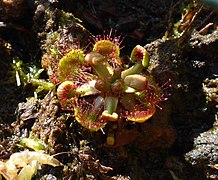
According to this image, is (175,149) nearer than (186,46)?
Yes

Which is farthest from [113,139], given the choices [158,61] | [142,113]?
[158,61]

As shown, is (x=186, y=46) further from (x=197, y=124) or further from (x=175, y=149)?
(x=175, y=149)

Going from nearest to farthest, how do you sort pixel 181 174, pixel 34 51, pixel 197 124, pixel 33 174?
pixel 33 174
pixel 181 174
pixel 197 124
pixel 34 51

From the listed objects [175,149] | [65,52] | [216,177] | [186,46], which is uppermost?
[186,46]

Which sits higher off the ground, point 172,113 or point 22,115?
point 172,113

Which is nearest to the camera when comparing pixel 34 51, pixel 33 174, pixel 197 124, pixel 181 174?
pixel 33 174

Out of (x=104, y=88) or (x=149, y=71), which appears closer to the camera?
(x=104, y=88)

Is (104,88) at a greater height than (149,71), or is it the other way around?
(149,71)
